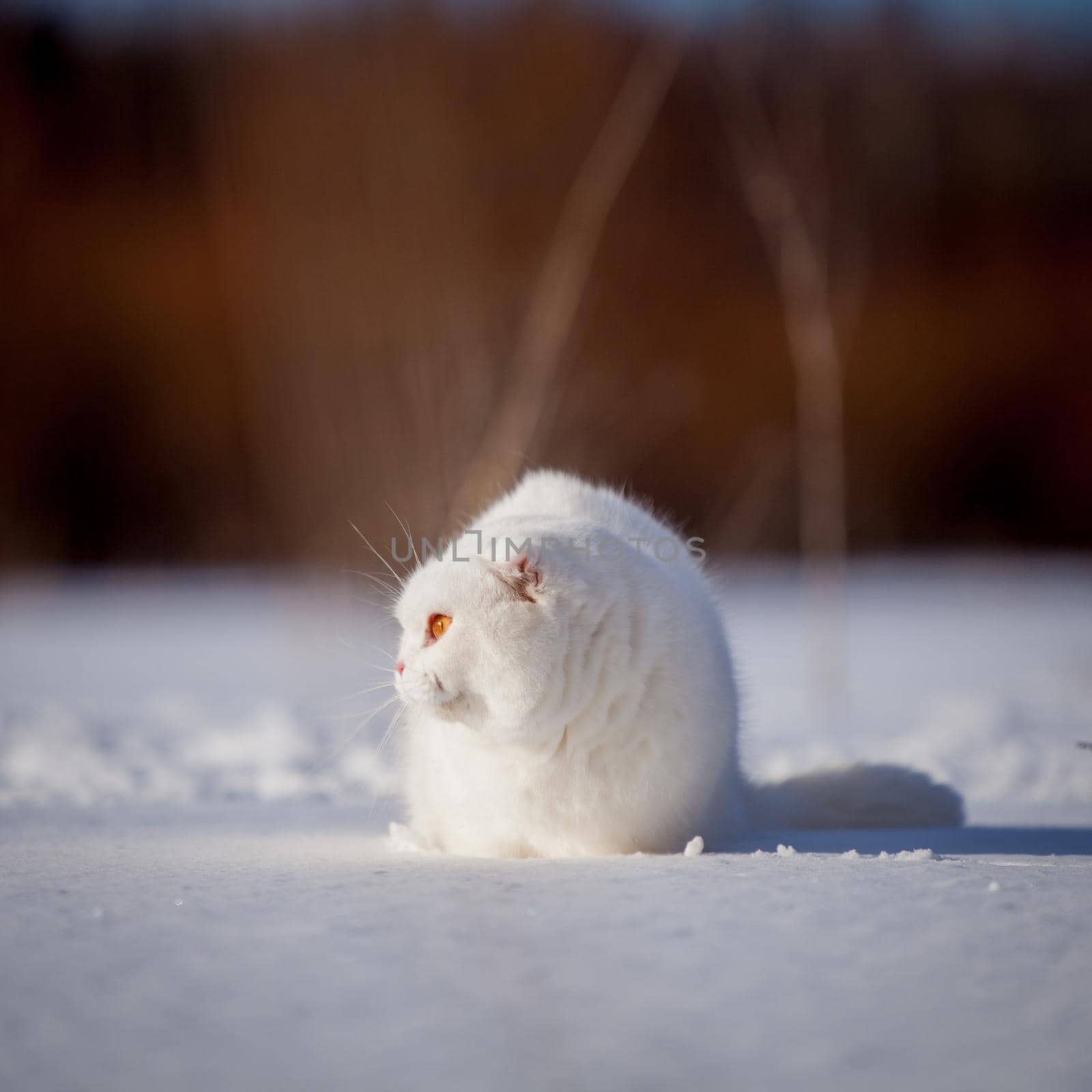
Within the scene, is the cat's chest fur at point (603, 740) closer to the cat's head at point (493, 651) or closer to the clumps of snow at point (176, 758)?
the cat's head at point (493, 651)

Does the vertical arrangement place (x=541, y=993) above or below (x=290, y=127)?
below

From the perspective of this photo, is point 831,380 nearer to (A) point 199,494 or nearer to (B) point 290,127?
(B) point 290,127

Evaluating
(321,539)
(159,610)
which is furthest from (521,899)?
(159,610)

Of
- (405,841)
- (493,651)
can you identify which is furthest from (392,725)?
(493,651)

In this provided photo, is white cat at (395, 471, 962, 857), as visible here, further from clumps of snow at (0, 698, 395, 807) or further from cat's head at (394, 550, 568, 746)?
clumps of snow at (0, 698, 395, 807)

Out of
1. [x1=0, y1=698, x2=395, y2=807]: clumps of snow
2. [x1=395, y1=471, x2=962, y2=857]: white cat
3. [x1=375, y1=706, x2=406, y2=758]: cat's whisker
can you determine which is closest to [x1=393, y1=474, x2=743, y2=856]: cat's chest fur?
[x1=395, y1=471, x2=962, y2=857]: white cat
